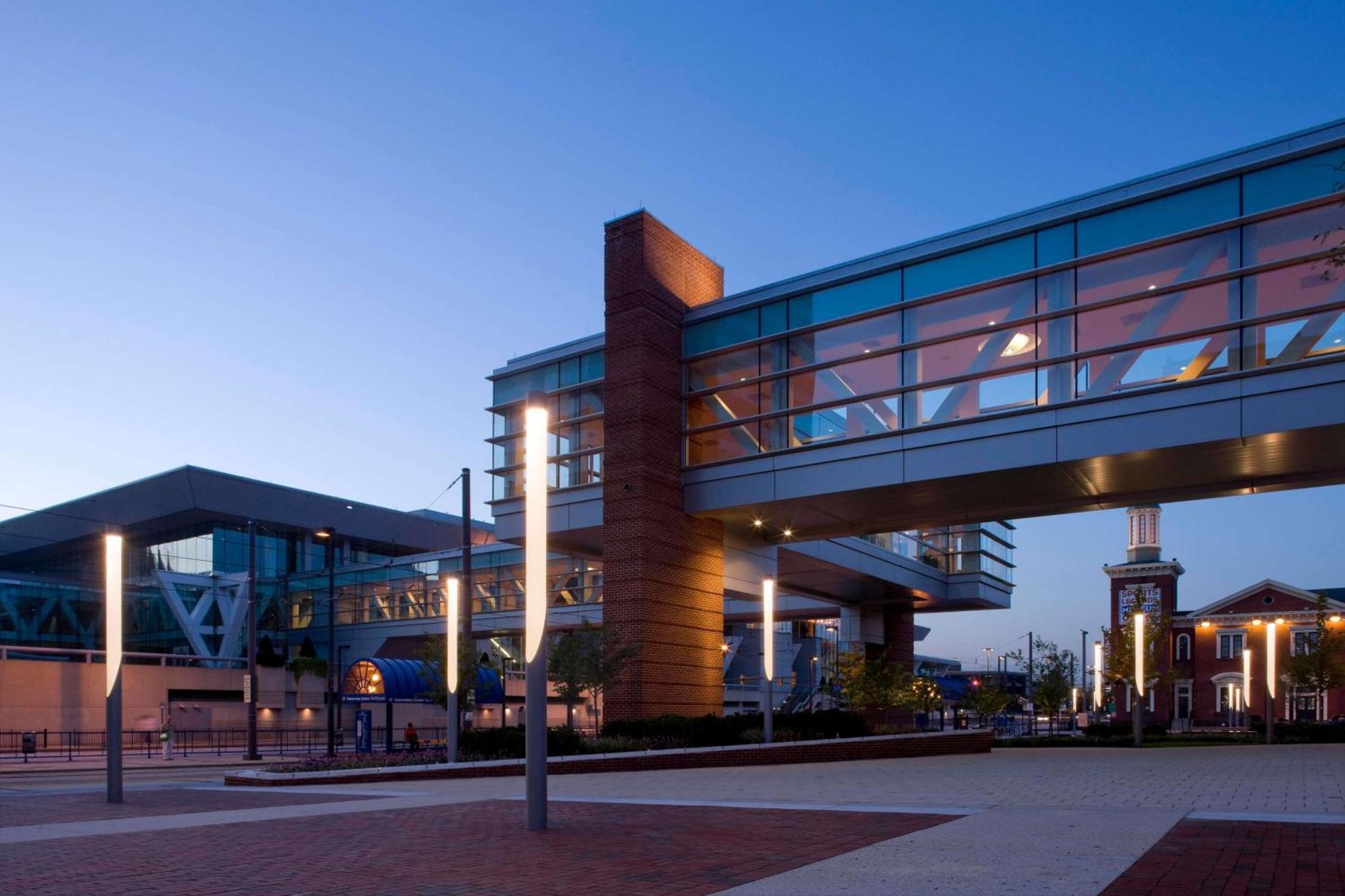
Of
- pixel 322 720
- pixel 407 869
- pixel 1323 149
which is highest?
pixel 1323 149

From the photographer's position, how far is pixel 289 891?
7875 mm

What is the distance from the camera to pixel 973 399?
25.0m

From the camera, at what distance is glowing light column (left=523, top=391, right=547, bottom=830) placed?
1123 cm

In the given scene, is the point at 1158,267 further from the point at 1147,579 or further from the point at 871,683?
the point at 1147,579

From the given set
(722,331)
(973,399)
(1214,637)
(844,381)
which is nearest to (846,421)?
(844,381)

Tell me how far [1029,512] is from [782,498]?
725 cm

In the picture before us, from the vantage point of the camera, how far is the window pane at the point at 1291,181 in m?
21.0

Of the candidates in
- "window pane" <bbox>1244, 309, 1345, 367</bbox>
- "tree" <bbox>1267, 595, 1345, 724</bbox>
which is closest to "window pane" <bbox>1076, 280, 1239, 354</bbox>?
"window pane" <bbox>1244, 309, 1345, 367</bbox>

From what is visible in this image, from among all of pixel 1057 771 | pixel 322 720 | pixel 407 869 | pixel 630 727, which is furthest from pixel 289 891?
pixel 322 720

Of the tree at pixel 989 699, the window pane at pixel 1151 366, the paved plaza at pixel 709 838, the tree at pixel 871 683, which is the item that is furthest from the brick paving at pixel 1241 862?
the tree at pixel 989 699

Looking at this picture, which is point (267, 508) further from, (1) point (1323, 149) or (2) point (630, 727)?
(1) point (1323, 149)

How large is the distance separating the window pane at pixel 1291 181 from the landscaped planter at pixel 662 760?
14.8 m

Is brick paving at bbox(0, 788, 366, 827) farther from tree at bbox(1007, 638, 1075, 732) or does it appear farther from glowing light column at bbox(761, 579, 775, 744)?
tree at bbox(1007, 638, 1075, 732)

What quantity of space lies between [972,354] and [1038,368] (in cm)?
171
